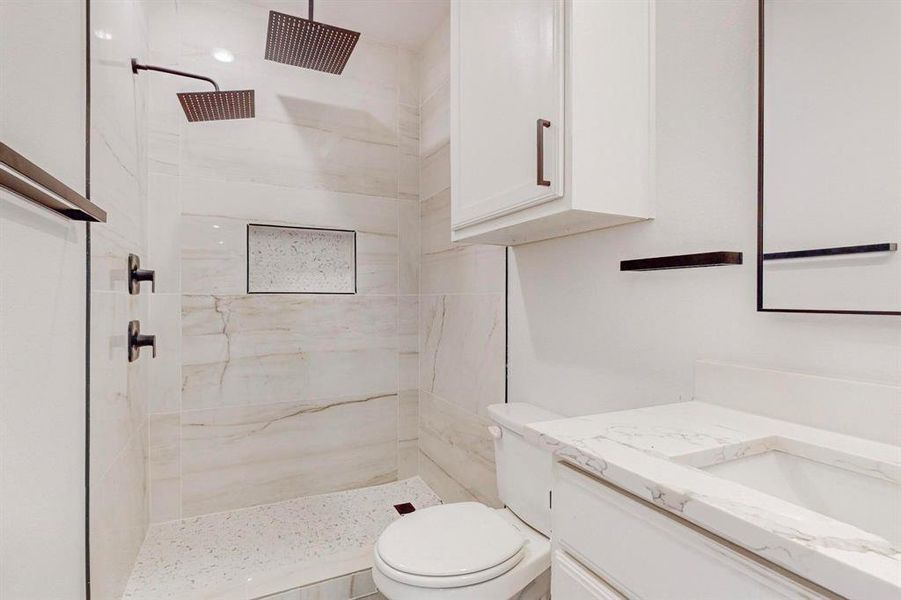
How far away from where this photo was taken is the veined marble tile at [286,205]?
2.18m

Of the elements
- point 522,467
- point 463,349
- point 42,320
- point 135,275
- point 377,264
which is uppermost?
point 377,264

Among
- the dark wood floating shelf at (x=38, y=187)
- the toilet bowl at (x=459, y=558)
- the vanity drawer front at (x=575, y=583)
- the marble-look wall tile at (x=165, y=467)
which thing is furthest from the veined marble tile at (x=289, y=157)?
the vanity drawer front at (x=575, y=583)

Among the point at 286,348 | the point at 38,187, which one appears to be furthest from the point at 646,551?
the point at 286,348

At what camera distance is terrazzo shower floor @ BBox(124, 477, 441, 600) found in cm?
168

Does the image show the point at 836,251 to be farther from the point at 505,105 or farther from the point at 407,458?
the point at 407,458

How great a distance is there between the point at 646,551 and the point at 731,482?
0.15 metres

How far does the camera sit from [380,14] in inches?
90.4

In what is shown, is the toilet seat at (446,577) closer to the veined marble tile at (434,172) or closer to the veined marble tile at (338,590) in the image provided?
the veined marble tile at (338,590)

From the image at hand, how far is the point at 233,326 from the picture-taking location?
224 cm

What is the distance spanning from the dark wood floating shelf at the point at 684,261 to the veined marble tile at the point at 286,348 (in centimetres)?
161

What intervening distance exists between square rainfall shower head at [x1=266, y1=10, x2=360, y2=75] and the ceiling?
2.14 ft

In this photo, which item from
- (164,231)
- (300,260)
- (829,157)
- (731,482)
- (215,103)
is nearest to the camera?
(731,482)

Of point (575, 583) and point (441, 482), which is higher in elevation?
point (575, 583)

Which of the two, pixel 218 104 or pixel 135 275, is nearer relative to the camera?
pixel 135 275
